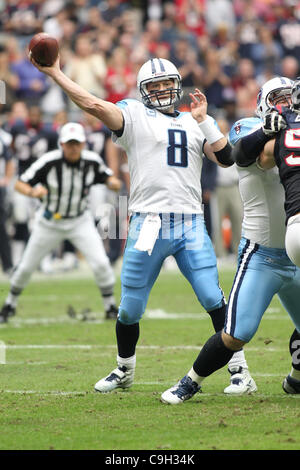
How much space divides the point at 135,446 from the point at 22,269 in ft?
14.6

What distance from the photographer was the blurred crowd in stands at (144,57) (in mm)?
12859

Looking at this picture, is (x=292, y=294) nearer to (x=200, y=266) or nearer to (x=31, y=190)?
(x=200, y=266)

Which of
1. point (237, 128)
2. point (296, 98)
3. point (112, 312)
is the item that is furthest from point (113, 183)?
point (296, 98)

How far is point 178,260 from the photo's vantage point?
5234 mm

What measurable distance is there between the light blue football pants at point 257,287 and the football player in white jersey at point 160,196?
0.41 meters

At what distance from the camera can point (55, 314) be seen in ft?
28.7

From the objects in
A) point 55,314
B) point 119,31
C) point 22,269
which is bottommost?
point 55,314

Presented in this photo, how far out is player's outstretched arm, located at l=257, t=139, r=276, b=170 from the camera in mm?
4477

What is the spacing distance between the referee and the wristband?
10.8 feet

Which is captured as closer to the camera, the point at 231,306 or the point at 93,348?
the point at 231,306

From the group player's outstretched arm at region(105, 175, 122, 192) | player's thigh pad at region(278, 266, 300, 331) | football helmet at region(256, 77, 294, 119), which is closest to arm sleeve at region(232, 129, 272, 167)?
football helmet at region(256, 77, 294, 119)

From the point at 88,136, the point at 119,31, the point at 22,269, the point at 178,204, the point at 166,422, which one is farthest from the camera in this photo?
the point at 119,31

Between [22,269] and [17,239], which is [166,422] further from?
[17,239]
